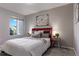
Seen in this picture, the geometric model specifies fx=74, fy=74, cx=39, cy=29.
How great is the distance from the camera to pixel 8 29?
4195mm

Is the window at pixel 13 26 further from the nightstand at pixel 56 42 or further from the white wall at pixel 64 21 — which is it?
the nightstand at pixel 56 42

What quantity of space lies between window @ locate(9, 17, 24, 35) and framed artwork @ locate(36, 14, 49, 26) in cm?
105

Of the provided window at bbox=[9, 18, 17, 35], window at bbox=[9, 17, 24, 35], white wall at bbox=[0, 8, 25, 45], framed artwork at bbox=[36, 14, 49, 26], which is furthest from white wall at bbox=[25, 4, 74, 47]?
white wall at bbox=[0, 8, 25, 45]

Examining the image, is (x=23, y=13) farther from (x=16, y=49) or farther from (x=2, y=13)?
(x=16, y=49)

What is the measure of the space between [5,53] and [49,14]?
302 centimetres

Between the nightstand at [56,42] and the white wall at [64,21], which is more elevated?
the white wall at [64,21]

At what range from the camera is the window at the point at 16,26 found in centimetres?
436

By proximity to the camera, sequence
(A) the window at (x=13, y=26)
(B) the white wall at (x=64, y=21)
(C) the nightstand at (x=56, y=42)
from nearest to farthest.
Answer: (B) the white wall at (x=64, y=21) < (C) the nightstand at (x=56, y=42) < (A) the window at (x=13, y=26)

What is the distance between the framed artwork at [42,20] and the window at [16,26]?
1.05m

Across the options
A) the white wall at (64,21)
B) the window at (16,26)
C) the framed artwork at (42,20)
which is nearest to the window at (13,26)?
the window at (16,26)

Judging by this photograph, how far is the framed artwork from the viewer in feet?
14.5

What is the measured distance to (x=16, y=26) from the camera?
14.8 ft

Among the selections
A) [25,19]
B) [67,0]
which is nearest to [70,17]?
[25,19]

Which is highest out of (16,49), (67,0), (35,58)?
(67,0)
